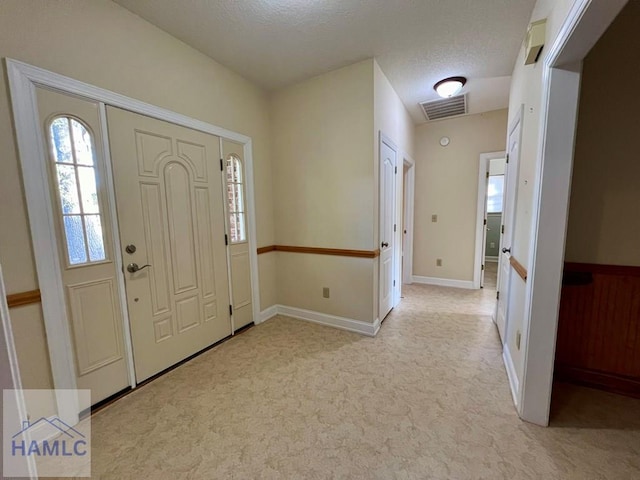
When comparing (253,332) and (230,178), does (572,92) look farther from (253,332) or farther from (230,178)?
(253,332)

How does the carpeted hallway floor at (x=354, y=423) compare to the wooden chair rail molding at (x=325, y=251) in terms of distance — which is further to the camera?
the wooden chair rail molding at (x=325, y=251)

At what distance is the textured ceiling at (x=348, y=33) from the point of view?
1841 mm

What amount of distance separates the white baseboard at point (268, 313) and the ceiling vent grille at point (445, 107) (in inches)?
126

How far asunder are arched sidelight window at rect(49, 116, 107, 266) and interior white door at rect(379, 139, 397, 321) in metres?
2.34

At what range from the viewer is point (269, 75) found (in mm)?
2732

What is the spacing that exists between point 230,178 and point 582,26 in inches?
101

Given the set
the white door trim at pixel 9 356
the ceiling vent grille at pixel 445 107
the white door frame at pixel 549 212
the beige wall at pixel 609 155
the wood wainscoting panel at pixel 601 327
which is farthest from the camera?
the ceiling vent grille at pixel 445 107

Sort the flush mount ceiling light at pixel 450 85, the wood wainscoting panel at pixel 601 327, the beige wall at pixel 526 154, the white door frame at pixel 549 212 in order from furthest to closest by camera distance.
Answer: the flush mount ceiling light at pixel 450 85 < the wood wainscoting panel at pixel 601 327 < the beige wall at pixel 526 154 < the white door frame at pixel 549 212

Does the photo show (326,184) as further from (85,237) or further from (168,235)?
(85,237)

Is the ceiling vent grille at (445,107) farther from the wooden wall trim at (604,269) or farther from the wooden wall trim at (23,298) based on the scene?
the wooden wall trim at (23,298)

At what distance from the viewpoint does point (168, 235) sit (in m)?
2.18

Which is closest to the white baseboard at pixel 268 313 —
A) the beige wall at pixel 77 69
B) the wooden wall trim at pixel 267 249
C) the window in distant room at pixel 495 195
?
the wooden wall trim at pixel 267 249

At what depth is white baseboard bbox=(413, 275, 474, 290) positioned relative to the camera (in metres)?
4.26

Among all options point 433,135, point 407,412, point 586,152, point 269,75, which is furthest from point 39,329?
point 433,135
